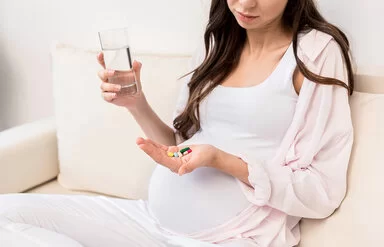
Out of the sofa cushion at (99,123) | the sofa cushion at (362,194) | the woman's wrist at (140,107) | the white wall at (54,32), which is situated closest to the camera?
the sofa cushion at (362,194)

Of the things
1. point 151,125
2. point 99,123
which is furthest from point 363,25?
point 99,123

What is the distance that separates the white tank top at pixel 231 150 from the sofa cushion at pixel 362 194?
16 centimetres

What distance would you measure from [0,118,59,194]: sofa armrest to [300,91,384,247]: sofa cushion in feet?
3.16

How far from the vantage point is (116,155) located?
1.76 meters

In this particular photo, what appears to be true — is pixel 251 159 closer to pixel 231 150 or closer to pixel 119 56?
pixel 231 150

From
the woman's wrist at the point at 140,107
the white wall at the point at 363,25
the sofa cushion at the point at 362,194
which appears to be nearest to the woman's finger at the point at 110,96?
the woman's wrist at the point at 140,107

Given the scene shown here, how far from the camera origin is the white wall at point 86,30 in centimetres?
152

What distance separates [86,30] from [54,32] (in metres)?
0.18

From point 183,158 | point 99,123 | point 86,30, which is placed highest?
point 86,30

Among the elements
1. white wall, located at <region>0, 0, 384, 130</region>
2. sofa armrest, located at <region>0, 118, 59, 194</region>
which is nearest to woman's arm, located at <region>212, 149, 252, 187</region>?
white wall, located at <region>0, 0, 384, 130</region>

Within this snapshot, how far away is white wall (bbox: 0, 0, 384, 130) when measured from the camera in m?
1.52

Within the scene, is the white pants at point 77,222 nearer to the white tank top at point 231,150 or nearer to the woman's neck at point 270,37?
the white tank top at point 231,150

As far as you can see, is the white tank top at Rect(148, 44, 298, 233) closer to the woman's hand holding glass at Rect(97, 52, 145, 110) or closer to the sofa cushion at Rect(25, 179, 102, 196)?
the woman's hand holding glass at Rect(97, 52, 145, 110)

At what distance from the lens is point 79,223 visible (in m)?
1.32
